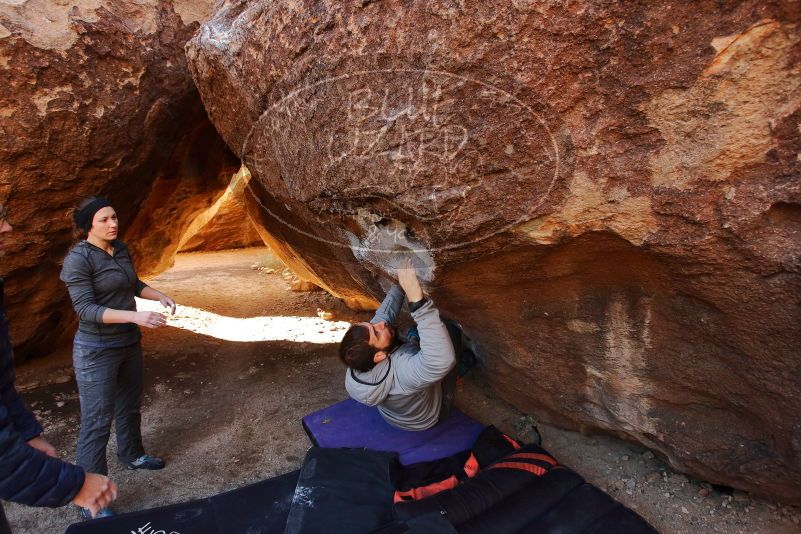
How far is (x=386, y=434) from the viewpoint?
304cm

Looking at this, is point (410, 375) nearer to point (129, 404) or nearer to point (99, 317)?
point (99, 317)

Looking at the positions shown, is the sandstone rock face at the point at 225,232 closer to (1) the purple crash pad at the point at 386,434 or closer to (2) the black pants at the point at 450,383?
(1) the purple crash pad at the point at 386,434

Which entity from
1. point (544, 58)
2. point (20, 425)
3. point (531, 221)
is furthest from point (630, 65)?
point (20, 425)

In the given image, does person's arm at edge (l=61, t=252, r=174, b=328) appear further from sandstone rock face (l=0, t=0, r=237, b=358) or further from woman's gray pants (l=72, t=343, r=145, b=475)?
sandstone rock face (l=0, t=0, r=237, b=358)

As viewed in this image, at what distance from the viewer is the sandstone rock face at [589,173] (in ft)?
4.90

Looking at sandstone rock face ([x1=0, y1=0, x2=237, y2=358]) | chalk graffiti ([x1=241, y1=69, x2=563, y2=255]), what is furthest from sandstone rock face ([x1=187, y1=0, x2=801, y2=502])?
sandstone rock face ([x1=0, y1=0, x2=237, y2=358])

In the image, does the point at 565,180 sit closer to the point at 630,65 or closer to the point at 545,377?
the point at 630,65

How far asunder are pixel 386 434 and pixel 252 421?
103 centimetres

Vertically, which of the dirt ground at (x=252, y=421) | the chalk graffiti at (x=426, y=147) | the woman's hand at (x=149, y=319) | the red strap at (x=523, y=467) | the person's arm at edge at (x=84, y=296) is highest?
the chalk graffiti at (x=426, y=147)

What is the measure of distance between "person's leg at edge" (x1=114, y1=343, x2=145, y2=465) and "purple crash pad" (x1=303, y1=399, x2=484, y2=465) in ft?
3.18

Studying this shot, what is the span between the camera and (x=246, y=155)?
2.89m

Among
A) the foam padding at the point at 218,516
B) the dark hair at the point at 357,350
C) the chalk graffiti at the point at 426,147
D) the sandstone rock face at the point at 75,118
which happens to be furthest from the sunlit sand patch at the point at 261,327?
the chalk graffiti at the point at 426,147

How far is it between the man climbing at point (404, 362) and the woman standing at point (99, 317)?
3.12 feet

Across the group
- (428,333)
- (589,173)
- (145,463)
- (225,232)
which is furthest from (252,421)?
(225,232)
